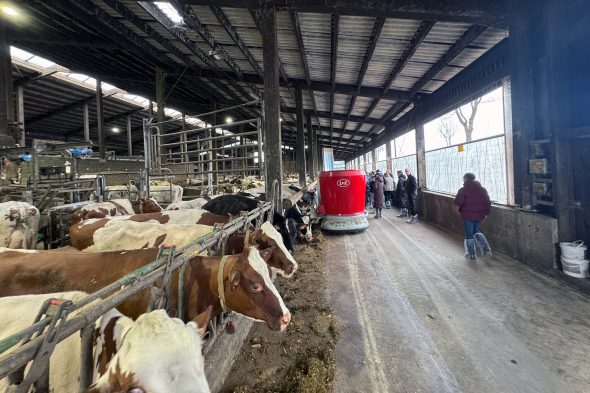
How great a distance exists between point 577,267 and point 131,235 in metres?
5.79

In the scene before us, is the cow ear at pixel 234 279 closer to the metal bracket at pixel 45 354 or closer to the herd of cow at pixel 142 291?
the herd of cow at pixel 142 291

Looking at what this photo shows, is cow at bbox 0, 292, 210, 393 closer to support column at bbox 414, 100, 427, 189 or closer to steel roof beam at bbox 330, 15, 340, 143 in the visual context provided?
steel roof beam at bbox 330, 15, 340, 143

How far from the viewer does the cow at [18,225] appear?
13.2 feet

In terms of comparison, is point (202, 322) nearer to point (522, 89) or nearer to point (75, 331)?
point (75, 331)

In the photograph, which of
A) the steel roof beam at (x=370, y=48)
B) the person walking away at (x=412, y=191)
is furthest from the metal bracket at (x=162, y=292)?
the person walking away at (x=412, y=191)

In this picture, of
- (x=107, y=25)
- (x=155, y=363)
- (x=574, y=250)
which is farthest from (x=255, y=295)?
(x=107, y=25)

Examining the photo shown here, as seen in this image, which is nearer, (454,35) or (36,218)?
(36,218)

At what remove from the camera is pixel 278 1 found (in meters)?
4.96

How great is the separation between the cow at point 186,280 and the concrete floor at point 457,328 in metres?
1.08

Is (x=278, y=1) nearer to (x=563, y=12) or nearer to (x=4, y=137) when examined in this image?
(x=563, y=12)

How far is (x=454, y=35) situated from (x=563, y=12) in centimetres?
176

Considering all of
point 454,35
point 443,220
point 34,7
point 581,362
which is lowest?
point 581,362

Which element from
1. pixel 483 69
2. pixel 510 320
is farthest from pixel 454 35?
pixel 510 320

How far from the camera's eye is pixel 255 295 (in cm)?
187
